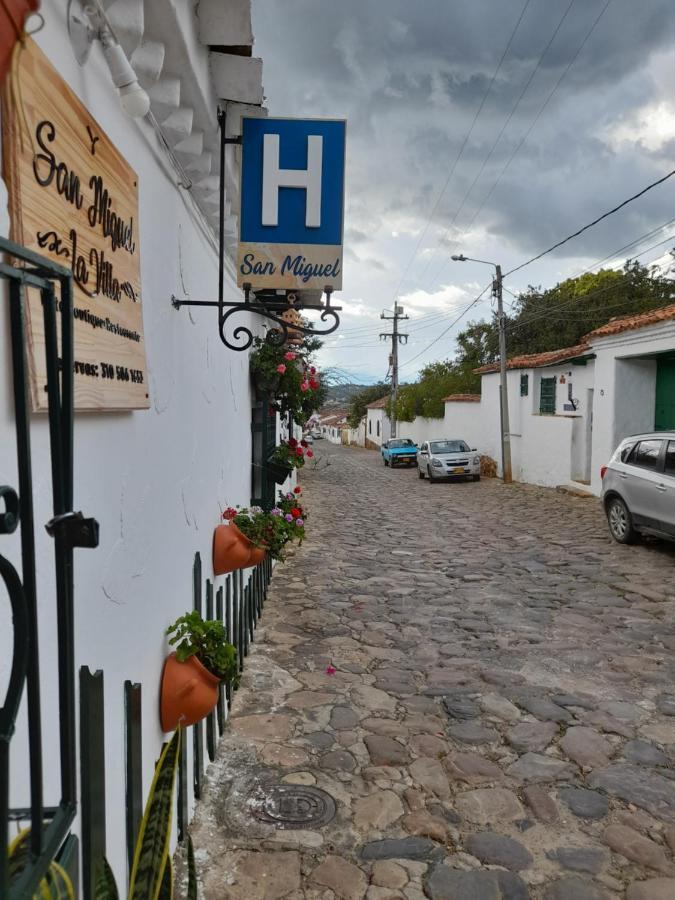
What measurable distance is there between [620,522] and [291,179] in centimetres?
780

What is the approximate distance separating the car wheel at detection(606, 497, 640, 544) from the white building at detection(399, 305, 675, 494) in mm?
4494

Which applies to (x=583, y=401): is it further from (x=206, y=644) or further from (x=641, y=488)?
(x=206, y=644)

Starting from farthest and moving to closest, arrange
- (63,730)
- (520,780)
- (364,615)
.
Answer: (364,615), (520,780), (63,730)

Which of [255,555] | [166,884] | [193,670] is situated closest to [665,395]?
[255,555]

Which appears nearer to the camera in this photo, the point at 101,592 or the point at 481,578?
the point at 101,592

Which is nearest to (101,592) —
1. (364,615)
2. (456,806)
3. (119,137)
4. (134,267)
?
(134,267)

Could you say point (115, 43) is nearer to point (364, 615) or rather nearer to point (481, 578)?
point (364, 615)

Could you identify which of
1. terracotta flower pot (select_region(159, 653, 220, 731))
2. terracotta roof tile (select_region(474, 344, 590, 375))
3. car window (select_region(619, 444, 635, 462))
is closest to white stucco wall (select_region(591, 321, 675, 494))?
terracotta roof tile (select_region(474, 344, 590, 375))

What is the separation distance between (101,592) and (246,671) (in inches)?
115

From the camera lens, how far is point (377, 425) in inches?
2028

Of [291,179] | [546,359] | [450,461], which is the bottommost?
[450,461]

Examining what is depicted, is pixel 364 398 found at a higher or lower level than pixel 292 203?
lower

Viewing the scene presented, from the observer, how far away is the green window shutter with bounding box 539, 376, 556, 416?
18.3 m

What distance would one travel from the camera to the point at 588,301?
3303 cm
